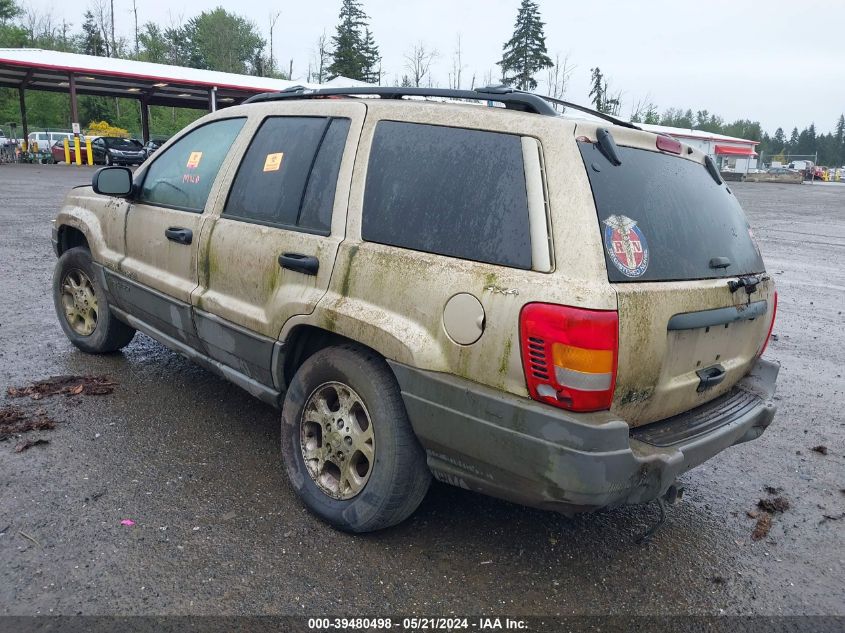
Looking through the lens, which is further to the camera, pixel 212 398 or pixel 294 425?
pixel 212 398

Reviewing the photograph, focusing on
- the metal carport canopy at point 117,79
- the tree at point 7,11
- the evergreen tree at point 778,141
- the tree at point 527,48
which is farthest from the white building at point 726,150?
the evergreen tree at point 778,141

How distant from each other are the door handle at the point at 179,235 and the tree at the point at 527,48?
73.6 metres

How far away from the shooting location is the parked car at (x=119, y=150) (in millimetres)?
31062

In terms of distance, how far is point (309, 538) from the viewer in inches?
111

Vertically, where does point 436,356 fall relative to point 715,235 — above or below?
below

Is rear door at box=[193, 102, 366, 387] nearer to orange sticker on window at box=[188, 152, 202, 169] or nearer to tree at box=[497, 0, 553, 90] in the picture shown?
orange sticker on window at box=[188, 152, 202, 169]

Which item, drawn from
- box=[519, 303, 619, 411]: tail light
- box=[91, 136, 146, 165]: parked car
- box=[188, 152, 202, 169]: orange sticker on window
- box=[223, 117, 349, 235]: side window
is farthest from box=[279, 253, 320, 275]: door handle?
box=[91, 136, 146, 165]: parked car

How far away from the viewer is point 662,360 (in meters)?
2.47

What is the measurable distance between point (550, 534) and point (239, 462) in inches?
65.0

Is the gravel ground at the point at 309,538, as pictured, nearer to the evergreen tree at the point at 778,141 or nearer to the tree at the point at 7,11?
the tree at the point at 7,11

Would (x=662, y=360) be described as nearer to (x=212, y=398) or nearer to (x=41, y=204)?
(x=212, y=398)

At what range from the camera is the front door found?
12.2ft

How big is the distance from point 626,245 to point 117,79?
35.8 m

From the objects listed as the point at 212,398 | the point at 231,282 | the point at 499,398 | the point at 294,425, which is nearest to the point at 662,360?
the point at 499,398
